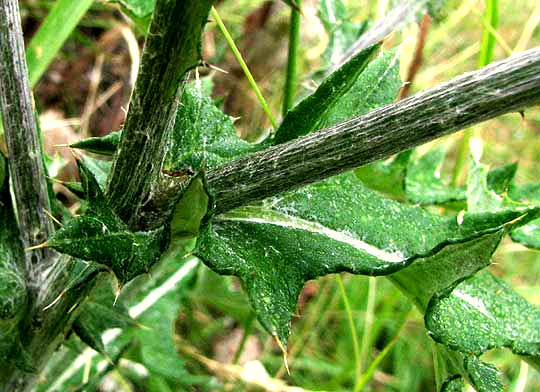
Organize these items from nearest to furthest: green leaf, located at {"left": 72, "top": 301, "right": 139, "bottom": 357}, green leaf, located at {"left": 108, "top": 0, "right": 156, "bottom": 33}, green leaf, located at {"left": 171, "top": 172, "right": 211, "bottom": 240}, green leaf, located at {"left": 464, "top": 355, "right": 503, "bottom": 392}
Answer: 1. green leaf, located at {"left": 171, "top": 172, "right": 211, "bottom": 240}
2. green leaf, located at {"left": 464, "top": 355, "right": 503, "bottom": 392}
3. green leaf, located at {"left": 72, "top": 301, "right": 139, "bottom": 357}
4. green leaf, located at {"left": 108, "top": 0, "right": 156, "bottom": 33}

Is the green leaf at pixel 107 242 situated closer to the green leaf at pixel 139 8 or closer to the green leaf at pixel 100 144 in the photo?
the green leaf at pixel 100 144

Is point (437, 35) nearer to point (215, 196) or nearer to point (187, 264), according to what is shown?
point (187, 264)

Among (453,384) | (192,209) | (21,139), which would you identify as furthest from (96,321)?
(453,384)

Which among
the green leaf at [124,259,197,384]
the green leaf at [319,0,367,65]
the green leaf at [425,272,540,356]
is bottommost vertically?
Result: the green leaf at [124,259,197,384]

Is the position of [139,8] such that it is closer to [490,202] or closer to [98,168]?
[98,168]

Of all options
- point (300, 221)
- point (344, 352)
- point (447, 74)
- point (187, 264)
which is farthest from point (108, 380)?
point (447, 74)

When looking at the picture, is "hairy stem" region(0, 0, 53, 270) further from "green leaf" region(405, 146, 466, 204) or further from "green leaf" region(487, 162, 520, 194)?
"green leaf" region(487, 162, 520, 194)

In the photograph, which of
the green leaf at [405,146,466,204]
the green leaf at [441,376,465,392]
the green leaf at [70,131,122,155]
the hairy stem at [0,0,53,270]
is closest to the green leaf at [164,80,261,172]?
the green leaf at [70,131,122,155]

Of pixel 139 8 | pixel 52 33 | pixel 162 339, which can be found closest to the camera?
pixel 139 8
